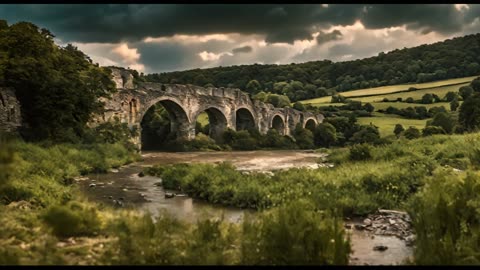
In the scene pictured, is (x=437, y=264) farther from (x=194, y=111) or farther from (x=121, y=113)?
(x=194, y=111)

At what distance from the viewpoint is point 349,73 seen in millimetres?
106125

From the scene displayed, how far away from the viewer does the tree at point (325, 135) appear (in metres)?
57.3

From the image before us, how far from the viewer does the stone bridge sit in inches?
1407

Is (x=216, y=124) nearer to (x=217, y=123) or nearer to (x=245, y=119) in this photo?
(x=217, y=123)

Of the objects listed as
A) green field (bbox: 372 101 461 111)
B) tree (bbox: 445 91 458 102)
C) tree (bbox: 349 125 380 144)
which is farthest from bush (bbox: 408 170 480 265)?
tree (bbox: 445 91 458 102)

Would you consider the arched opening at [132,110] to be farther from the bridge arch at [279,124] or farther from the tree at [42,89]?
the bridge arch at [279,124]

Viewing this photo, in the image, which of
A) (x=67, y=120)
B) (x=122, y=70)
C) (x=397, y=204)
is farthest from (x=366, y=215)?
(x=122, y=70)

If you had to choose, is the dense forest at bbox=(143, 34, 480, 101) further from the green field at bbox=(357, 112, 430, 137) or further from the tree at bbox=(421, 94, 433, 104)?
the green field at bbox=(357, 112, 430, 137)

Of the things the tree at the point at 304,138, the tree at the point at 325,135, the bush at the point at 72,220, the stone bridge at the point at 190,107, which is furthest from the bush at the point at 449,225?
the tree at the point at 325,135

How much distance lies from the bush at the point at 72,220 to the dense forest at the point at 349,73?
76309mm

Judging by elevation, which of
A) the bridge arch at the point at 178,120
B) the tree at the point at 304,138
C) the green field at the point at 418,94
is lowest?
the tree at the point at 304,138

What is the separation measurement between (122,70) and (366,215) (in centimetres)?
3140

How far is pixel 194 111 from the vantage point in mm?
44438

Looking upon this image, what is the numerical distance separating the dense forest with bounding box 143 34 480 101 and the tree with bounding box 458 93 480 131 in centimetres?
4831
